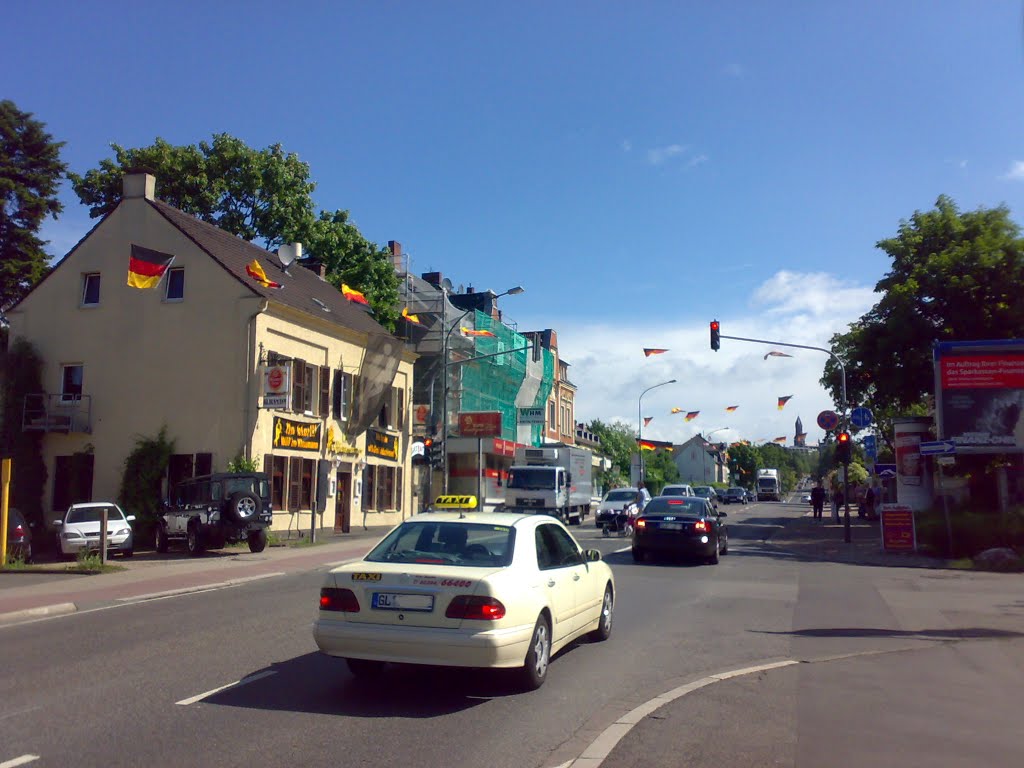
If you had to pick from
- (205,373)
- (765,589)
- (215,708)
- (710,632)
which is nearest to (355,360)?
(205,373)

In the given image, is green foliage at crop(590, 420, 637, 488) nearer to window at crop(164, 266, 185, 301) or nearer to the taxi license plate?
window at crop(164, 266, 185, 301)

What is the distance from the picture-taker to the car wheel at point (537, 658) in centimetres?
775

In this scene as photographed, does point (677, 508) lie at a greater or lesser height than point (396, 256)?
lesser

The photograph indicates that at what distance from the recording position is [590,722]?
6.93 metres

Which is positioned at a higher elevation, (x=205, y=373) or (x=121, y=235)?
(x=121, y=235)

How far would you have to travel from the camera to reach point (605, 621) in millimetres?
10422

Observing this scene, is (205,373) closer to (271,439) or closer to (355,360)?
(271,439)

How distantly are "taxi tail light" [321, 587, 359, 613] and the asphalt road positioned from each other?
716 millimetres

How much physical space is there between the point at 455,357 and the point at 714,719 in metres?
46.3

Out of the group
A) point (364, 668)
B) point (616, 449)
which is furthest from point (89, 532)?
point (616, 449)

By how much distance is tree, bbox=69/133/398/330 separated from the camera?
134 ft

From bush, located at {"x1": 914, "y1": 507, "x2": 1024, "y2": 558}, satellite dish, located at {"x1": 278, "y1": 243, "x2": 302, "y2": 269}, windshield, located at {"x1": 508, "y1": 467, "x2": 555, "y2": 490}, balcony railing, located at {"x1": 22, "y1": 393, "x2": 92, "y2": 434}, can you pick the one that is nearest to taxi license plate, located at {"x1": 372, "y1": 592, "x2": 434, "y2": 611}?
bush, located at {"x1": 914, "y1": 507, "x2": 1024, "y2": 558}

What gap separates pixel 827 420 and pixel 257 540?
17.7 meters

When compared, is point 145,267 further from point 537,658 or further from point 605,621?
point 537,658
